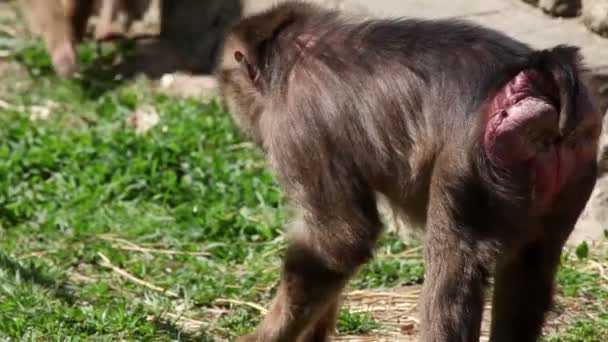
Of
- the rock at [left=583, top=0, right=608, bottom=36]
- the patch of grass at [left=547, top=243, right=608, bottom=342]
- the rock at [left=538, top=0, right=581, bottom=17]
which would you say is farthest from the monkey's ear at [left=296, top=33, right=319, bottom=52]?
the rock at [left=538, top=0, right=581, bottom=17]

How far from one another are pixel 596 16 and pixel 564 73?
8.46ft

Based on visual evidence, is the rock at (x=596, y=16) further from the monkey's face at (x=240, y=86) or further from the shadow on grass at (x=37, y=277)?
the shadow on grass at (x=37, y=277)

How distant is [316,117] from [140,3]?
6663mm

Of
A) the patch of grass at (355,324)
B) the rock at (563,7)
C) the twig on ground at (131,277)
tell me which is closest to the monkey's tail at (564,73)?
the patch of grass at (355,324)

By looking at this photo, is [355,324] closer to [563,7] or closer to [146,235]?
[146,235]

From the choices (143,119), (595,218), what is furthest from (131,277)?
(143,119)

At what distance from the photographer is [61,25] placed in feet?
32.0

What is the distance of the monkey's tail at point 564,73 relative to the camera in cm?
409

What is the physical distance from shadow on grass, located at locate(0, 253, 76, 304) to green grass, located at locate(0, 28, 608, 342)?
1cm

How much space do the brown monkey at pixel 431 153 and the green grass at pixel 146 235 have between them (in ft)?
A: 3.16

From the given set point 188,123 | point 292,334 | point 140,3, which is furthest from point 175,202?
point 140,3

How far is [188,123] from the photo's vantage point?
8188 mm

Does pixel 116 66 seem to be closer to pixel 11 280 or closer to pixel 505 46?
pixel 11 280

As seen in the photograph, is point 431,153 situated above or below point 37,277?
above
